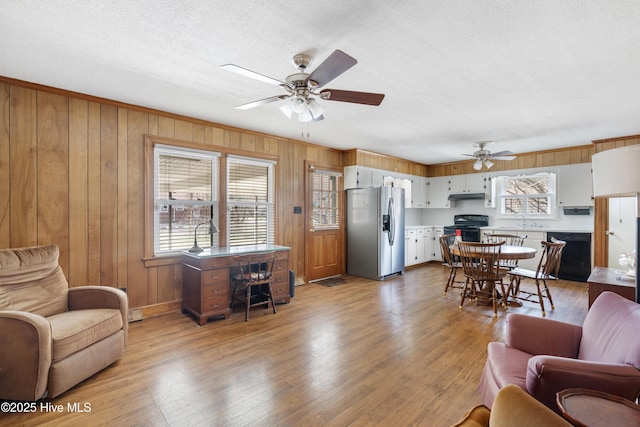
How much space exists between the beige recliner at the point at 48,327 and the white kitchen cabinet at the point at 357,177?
423 cm

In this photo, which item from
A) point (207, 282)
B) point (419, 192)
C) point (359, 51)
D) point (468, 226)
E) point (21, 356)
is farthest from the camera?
point (419, 192)

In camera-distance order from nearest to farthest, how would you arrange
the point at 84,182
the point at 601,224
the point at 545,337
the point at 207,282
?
the point at 545,337 < the point at 84,182 < the point at 207,282 < the point at 601,224

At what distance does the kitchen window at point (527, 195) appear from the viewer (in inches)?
240

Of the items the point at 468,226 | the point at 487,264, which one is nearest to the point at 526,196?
the point at 468,226

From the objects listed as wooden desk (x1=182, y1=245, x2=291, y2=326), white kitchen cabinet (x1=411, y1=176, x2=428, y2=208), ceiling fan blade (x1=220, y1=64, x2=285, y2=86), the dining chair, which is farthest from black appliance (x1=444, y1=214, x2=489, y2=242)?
ceiling fan blade (x1=220, y1=64, x2=285, y2=86)

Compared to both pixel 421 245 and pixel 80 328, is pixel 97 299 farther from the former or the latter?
pixel 421 245

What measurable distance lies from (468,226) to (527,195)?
4.32ft

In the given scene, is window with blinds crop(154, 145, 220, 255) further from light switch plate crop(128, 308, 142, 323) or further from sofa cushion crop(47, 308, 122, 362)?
sofa cushion crop(47, 308, 122, 362)

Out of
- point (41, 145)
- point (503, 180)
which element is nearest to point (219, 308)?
point (41, 145)

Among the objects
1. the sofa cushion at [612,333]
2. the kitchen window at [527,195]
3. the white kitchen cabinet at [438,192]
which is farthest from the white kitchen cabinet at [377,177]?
the sofa cushion at [612,333]

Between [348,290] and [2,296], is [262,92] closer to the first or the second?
[2,296]

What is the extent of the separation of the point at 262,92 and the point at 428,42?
A: 1676 millimetres

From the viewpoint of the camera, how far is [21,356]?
76.7 inches

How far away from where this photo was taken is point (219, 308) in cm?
354
